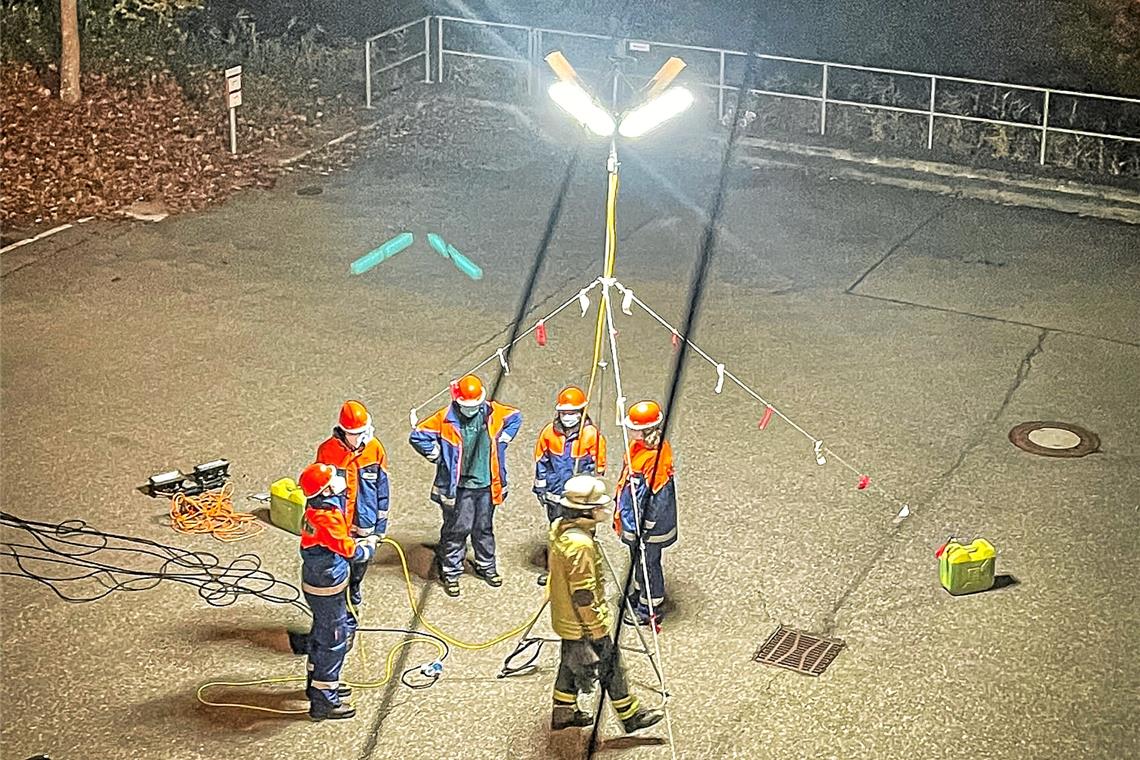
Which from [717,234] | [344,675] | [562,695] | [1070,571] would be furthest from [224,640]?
[717,234]

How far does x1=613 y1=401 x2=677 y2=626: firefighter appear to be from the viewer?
11469mm

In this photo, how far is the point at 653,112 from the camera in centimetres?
1153

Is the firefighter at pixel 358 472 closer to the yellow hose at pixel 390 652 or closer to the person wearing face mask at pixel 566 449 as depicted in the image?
the yellow hose at pixel 390 652

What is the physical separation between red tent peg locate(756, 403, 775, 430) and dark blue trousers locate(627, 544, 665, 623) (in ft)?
7.87

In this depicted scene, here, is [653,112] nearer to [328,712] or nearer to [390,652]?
[390,652]

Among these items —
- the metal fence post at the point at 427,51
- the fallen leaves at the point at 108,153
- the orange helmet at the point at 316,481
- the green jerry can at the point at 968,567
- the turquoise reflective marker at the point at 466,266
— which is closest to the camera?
the orange helmet at the point at 316,481

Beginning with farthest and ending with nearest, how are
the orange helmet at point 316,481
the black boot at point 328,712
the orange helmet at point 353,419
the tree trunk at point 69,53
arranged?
1. the tree trunk at point 69,53
2. the orange helmet at point 353,419
3. the black boot at point 328,712
4. the orange helmet at point 316,481

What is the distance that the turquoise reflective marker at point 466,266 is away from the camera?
17719mm

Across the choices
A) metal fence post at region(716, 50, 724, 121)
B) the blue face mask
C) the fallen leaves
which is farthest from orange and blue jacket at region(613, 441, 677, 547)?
metal fence post at region(716, 50, 724, 121)

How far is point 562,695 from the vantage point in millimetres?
10555

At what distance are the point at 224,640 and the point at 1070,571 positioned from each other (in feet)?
19.7

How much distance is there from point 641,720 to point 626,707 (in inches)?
7.2

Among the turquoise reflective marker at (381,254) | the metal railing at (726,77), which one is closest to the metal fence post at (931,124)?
the metal railing at (726,77)

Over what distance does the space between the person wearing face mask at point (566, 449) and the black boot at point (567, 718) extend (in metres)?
1.51
